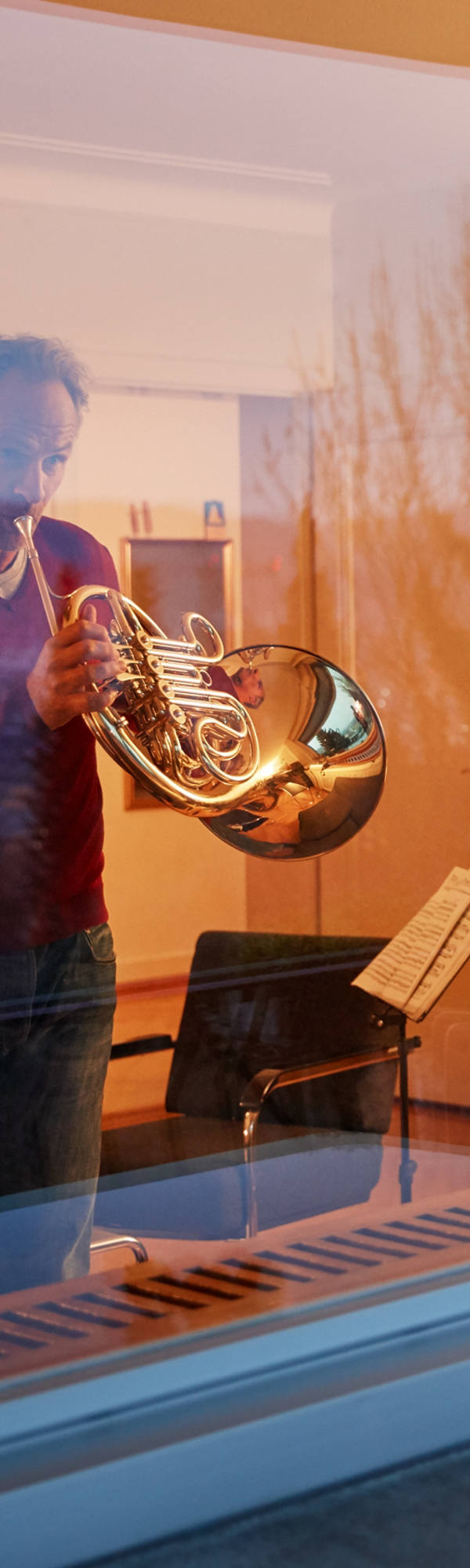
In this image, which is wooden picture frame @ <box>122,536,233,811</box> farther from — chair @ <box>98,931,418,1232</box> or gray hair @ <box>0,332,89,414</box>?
chair @ <box>98,931,418,1232</box>

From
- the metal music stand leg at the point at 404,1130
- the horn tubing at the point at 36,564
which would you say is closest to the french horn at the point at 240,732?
the horn tubing at the point at 36,564

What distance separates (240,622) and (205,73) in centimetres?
37

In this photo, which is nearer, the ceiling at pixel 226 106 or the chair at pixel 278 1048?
the ceiling at pixel 226 106

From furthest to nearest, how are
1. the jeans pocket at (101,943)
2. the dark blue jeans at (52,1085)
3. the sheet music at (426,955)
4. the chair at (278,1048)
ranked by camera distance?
1. the sheet music at (426,955)
2. the chair at (278,1048)
3. the jeans pocket at (101,943)
4. the dark blue jeans at (52,1085)

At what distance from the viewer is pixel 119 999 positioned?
901 millimetres

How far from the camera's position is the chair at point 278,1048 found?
0.96m

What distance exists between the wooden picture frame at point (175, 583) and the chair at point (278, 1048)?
0.70ft

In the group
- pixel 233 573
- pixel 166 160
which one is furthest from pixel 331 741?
pixel 166 160

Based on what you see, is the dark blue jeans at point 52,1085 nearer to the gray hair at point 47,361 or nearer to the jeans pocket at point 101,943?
the jeans pocket at point 101,943

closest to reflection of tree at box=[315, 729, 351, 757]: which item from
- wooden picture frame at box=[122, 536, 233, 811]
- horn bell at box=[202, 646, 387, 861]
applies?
horn bell at box=[202, 646, 387, 861]

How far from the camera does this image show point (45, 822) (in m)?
0.83

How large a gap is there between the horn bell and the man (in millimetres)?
132

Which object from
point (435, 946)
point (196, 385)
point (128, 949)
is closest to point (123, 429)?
point (196, 385)

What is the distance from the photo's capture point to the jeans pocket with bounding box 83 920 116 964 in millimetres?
856
